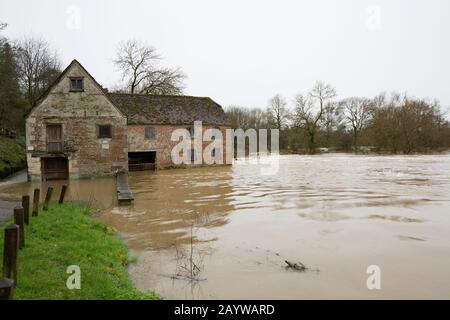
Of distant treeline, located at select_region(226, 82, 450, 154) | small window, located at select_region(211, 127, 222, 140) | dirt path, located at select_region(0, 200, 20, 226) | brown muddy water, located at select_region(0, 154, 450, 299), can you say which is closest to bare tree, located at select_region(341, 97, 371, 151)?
distant treeline, located at select_region(226, 82, 450, 154)

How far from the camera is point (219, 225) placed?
12.7 metres

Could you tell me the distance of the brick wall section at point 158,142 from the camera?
31.0 meters

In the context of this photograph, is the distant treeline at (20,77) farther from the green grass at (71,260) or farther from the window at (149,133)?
the green grass at (71,260)

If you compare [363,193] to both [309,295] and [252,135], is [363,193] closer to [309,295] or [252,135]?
[309,295]

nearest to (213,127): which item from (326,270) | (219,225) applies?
(219,225)

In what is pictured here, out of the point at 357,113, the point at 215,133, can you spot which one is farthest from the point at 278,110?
the point at 215,133

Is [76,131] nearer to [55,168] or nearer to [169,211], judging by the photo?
[55,168]

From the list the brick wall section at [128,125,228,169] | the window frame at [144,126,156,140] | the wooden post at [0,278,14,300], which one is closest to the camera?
the wooden post at [0,278,14,300]

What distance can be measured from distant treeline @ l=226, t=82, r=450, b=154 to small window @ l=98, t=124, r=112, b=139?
39.4 metres

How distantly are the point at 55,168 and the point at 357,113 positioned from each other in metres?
56.1

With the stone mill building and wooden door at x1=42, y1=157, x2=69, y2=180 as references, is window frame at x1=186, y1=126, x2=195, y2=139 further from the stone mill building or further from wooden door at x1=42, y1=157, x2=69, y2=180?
wooden door at x1=42, y1=157, x2=69, y2=180

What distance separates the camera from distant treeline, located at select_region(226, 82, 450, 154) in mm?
54375

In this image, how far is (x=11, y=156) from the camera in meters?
35.2

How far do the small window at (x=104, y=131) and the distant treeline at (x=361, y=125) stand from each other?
39.4 m
